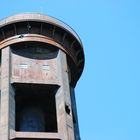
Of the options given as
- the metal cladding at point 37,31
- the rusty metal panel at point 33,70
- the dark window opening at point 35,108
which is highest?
the metal cladding at point 37,31

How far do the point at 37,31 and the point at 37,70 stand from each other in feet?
9.85

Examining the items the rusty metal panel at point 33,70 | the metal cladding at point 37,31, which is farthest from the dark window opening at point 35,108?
the metal cladding at point 37,31

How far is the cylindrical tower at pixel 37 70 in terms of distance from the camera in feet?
95.1

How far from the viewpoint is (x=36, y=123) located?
30.0m

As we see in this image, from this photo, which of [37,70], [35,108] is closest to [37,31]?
[37,70]

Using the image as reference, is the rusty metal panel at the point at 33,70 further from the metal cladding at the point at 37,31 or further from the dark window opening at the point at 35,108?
the metal cladding at the point at 37,31

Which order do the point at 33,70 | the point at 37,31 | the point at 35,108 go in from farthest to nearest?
the point at 37,31 → the point at 35,108 → the point at 33,70

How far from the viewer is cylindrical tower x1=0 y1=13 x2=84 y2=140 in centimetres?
2898

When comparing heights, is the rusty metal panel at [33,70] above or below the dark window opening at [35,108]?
above

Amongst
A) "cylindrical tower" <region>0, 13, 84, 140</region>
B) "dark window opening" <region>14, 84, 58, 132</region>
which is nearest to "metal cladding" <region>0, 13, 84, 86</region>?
"cylindrical tower" <region>0, 13, 84, 140</region>

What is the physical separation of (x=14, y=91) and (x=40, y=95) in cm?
224

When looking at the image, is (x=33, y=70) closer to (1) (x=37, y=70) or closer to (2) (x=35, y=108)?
(1) (x=37, y=70)

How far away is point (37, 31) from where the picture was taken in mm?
31516

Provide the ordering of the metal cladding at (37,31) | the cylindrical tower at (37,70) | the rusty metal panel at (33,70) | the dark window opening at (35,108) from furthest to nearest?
the metal cladding at (37,31) < the dark window opening at (35,108) < the rusty metal panel at (33,70) < the cylindrical tower at (37,70)
